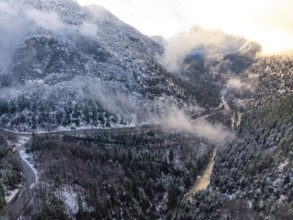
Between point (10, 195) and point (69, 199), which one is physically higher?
point (69, 199)

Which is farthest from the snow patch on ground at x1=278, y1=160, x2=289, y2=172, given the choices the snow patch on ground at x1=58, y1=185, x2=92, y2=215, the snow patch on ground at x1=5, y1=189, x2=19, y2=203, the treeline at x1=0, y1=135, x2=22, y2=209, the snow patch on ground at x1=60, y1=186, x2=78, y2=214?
the treeline at x1=0, y1=135, x2=22, y2=209

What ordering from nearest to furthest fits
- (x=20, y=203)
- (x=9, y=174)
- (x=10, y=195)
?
(x=20, y=203), (x=10, y=195), (x=9, y=174)

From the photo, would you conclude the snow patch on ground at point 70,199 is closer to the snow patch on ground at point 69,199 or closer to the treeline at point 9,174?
the snow patch on ground at point 69,199

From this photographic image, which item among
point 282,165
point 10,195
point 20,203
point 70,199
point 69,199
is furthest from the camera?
point 282,165

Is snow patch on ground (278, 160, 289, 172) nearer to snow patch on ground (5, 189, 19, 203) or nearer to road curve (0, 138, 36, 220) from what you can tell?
road curve (0, 138, 36, 220)

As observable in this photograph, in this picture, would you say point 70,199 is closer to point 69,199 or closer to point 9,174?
point 69,199

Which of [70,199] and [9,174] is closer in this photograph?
[70,199]

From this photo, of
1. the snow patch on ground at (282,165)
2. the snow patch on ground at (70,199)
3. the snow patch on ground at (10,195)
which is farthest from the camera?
the snow patch on ground at (282,165)

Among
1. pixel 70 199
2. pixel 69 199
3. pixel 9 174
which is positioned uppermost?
pixel 70 199

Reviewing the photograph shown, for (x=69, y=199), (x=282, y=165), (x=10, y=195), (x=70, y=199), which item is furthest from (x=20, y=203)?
(x=282, y=165)

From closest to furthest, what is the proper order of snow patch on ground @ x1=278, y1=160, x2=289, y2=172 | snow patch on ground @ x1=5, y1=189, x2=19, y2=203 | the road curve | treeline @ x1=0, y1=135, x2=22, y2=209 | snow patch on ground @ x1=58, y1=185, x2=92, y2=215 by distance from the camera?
1. the road curve
2. snow patch on ground @ x1=5, y1=189, x2=19, y2=203
3. snow patch on ground @ x1=58, y1=185, x2=92, y2=215
4. treeline @ x1=0, y1=135, x2=22, y2=209
5. snow patch on ground @ x1=278, y1=160, x2=289, y2=172

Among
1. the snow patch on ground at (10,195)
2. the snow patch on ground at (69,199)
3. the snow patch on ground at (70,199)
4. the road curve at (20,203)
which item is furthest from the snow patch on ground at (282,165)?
the snow patch on ground at (10,195)

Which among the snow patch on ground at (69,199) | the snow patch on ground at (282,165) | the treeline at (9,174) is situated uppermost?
the snow patch on ground at (282,165)

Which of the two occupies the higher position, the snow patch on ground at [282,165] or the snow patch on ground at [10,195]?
the snow patch on ground at [282,165]
